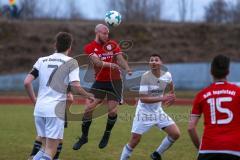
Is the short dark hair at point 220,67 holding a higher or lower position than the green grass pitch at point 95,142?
higher

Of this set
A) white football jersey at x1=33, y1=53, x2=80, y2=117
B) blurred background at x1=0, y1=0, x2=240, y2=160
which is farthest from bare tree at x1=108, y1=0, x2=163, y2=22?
white football jersey at x1=33, y1=53, x2=80, y2=117

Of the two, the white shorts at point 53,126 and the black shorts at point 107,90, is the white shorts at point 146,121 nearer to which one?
the black shorts at point 107,90

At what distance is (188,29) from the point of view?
57.6 meters

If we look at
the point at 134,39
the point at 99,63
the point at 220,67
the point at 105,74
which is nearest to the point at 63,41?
the point at 220,67

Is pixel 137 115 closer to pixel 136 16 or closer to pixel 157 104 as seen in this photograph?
pixel 157 104

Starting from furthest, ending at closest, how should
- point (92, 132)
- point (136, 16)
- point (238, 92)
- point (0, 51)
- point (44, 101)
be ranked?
1. point (136, 16)
2. point (0, 51)
3. point (92, 132)
4. point (44, 101)
5. point (238, 92)

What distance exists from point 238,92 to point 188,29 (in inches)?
2049

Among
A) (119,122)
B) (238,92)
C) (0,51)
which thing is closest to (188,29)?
(0,51)

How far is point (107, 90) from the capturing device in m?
11.8

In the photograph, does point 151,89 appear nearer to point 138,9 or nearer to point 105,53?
point 105,53

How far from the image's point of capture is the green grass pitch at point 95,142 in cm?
1166

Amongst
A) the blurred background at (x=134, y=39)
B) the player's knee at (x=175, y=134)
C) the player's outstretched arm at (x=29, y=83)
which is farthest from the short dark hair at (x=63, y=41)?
the blurred background at (x=134, y=39)

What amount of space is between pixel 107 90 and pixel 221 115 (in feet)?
18.8

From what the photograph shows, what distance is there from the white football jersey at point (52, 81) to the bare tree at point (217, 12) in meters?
62.9
